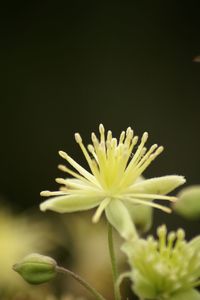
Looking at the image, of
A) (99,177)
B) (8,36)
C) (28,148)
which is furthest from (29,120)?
(99,177)

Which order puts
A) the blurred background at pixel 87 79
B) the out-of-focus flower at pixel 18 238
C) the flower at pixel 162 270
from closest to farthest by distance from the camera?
the flower at pixel 162 270 → the out-of-focus flower at pixel 18 238 → the blurred background at pixel 87 79

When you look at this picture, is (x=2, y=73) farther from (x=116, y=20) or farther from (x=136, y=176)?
(x=136, y=176)

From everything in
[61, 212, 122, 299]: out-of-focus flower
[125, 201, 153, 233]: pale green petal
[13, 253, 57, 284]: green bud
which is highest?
[61, 212, 122, 299]: out-of-focus flower

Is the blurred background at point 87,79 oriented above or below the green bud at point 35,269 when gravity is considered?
above

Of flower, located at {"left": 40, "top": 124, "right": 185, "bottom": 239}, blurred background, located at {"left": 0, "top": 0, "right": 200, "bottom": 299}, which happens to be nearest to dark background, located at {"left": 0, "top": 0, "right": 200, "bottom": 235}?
blurred background, located at {"left": 0, "top": 0, "right": 200, "bottom": 299}

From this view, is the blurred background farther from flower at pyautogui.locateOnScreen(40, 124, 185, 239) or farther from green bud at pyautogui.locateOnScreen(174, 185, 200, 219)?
green bud at pyautogui.locateOnScreen(174, 185, 200, 219)

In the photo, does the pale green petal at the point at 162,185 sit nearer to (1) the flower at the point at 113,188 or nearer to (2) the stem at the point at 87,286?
(1) the flower at the point at 113,188

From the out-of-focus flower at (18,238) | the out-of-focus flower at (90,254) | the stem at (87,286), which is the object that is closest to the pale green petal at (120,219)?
the stem at (87,286)
